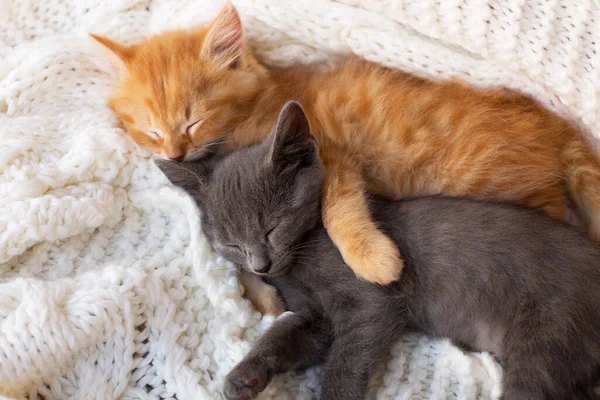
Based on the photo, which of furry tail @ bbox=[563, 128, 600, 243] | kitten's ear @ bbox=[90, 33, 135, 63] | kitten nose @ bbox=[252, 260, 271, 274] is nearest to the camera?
kitten nose @ bbox=[252, 260, 271, 274]

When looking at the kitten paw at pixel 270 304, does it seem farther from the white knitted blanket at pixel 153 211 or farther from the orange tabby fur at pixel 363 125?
the orange tabby fur at pixel 363 125

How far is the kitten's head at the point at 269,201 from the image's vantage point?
1.17 metres

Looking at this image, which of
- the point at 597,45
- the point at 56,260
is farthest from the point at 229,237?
the point at 597,45

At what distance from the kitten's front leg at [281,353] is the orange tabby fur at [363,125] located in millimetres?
175

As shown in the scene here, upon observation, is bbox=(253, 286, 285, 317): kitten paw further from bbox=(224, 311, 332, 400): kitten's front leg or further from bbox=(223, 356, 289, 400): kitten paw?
bbox=(223, 356, 289, 400): kitten paw

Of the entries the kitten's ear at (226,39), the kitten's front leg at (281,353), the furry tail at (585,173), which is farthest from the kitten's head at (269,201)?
the furry tail at (585,173)

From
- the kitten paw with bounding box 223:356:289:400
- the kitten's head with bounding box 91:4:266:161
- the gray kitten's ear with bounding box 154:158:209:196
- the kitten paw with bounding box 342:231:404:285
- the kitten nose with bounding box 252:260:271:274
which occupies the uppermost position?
the kitten's head with bounding box 91:4:266:161

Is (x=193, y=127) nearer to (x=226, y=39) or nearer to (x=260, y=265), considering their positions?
(x=226, y=39)

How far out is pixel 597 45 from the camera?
112cm

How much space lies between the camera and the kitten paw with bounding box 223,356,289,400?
3.36ft

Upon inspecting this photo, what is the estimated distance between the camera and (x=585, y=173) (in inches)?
50.4

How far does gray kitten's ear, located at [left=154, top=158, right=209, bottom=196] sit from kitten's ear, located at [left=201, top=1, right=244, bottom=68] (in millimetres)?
321

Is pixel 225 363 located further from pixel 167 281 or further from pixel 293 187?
pixel 293 187

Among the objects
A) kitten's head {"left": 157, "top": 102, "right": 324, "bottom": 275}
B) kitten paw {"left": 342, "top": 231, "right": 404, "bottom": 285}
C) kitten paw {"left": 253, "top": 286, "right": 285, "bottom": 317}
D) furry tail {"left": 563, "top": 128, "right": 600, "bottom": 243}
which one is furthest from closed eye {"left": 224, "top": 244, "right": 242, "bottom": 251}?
furry tail {"left": 563, "top": 128, "right": 600, "bottom": 243}
